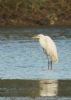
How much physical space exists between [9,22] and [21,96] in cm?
4415

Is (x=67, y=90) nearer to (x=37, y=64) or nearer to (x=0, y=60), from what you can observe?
(x=37, y=64)

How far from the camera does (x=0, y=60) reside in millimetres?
20891

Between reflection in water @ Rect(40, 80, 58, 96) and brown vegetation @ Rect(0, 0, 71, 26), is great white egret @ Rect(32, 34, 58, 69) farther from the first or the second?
brown vegetation @ Rect(0, 0, 71, 26)

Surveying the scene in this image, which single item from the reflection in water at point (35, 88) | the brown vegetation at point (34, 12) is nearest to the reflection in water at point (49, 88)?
the reflection in water at point (35, 88)

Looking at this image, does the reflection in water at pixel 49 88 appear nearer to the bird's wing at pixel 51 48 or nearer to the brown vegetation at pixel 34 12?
the bird's wing at pixel 51 48

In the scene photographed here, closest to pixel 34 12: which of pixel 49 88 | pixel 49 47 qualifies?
pixel 49 47

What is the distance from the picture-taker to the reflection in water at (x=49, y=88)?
34.1ft

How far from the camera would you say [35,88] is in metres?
11.2

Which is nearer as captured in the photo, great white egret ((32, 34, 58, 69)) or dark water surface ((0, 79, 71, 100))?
dark water surface ((0, 79, 71, 100))

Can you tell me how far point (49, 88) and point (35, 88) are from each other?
290mm

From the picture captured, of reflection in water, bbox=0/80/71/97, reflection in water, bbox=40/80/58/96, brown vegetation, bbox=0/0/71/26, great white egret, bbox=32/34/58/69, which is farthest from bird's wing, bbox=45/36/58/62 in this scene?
brown vegetation, bbox=0/0/71/26

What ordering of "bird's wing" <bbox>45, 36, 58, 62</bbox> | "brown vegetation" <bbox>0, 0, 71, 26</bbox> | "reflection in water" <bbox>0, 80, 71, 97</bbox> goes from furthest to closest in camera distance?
"brown vegetation" <bbox>0, 0, 71, 26</bbox> → "bird's wing" <bbox>45, 36, 58, 62</bbox> → "reflection in water" <bbox>0, 80, 71, 97</bbox>

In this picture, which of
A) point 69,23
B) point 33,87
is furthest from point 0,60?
point 69,23

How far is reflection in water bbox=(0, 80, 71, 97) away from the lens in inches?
408
